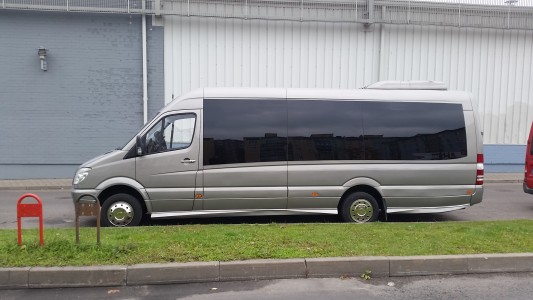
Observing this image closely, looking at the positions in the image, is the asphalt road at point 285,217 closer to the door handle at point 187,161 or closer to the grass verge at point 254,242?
the door handle at point 187,161

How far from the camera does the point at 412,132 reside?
26.4ft

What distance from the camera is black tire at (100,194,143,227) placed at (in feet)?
24.2

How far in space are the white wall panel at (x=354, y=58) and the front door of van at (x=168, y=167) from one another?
788 cm

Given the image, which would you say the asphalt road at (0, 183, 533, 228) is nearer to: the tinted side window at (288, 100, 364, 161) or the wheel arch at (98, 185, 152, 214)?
the wheel arch at (98, 185, 152, 214)

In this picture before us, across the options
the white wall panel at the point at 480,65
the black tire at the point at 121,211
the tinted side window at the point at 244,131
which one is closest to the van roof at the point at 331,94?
the tinted side window at the point at 244,131

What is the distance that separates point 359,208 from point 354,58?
940 cm

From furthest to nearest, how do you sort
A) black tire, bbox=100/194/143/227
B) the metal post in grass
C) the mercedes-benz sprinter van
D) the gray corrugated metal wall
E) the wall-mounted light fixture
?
the gray corrugated metal wall → the wall-mounted light fixture → the mercedes-benz sprinter van → black tire, bbox=100/194/143/227 → the metal post in grass

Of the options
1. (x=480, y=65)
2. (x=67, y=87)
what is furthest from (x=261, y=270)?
(x=480, y=65)

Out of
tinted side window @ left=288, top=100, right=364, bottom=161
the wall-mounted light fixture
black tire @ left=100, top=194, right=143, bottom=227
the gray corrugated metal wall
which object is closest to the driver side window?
black tire @ left=100, top=194, right=143, bottom=227

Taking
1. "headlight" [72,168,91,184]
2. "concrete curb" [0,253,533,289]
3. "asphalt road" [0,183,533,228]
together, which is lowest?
"asphalt road" [0,183,533,228]

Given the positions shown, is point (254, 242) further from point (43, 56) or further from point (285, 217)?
point (43, 56)

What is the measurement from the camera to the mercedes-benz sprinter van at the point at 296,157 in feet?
24.6

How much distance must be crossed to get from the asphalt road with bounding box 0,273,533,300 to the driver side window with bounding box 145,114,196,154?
3.21 metres

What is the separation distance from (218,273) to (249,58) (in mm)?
11513
